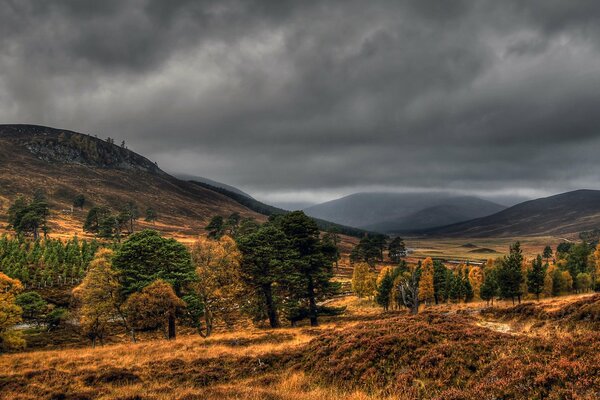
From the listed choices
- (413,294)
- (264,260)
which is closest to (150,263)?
(264,260)

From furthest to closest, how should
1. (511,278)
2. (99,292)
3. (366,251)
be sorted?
(366,251)
(511,278)
(99,292)

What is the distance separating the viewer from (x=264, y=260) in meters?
37.3

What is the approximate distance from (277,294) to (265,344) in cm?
1616

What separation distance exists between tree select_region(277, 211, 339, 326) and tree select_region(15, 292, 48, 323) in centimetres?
3860

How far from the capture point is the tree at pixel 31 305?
45094 millimetres

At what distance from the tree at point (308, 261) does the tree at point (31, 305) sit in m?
38.6

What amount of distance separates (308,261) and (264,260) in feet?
17.1

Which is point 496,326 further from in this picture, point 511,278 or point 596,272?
point 596,272

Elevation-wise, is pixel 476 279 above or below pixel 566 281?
below

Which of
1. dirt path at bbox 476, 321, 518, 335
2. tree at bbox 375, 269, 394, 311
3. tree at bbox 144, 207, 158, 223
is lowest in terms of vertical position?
tree at bbox 375, 269, 394, 311

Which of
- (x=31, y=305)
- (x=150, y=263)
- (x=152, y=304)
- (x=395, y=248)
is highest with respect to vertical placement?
(x=150, y=263)

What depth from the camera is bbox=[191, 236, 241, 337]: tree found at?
→ 3472cm

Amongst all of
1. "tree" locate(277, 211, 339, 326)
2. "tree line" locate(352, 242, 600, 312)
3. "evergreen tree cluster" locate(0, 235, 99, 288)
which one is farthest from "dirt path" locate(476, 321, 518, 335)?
"evergreen tree cluster" locate(0, 235, 99, 288)

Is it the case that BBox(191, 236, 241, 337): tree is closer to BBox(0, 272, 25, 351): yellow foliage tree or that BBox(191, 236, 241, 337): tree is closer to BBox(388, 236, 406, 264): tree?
BBox(0, 272, 25, 351): yellow foliage tree
